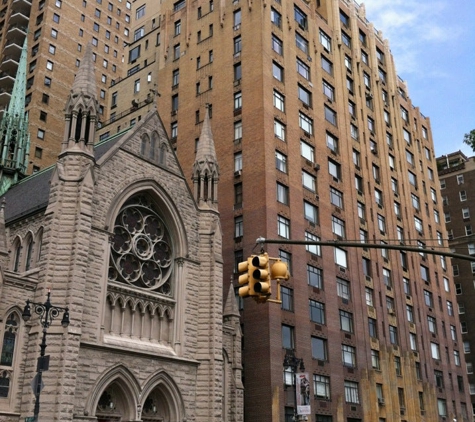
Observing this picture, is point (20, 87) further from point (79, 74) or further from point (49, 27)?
point (79, 74)

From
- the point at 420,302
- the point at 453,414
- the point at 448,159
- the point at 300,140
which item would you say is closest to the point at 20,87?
the point at 300,140

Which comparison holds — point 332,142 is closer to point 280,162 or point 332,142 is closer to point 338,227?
point 338,227

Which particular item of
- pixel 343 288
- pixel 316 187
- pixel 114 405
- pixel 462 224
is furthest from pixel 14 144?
pixel 462 224

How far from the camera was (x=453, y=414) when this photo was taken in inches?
2373

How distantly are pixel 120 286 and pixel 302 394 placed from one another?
11.2 meters

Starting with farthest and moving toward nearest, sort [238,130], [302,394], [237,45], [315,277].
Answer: [237,45] < [238,130] < [315,277] < [302,394]

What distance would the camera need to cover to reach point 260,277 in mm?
14531

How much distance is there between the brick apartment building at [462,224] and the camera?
81875mm

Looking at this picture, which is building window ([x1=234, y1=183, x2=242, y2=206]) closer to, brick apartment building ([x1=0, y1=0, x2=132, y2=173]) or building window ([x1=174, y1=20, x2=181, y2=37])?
building window ([x1=174, y1=20, x2=181, y2=37])

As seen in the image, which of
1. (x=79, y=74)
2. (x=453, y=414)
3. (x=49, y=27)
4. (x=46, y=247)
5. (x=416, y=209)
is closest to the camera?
(x=46, y=247)

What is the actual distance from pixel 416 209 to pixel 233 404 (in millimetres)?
37849

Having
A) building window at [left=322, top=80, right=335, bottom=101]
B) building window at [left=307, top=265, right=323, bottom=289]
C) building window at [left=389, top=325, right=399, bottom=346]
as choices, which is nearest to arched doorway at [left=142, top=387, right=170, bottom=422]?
building window at [left=307, top=265, right=323, bottom=289]

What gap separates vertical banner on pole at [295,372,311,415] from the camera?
111 feet

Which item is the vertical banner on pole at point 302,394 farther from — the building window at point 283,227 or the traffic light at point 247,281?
the traffic light at point 247,281
